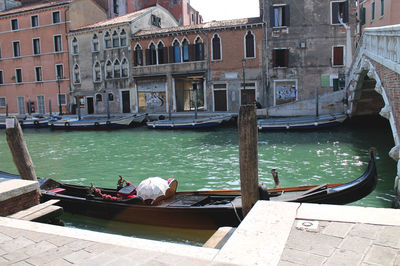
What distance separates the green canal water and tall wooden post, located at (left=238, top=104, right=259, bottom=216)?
4.66ft

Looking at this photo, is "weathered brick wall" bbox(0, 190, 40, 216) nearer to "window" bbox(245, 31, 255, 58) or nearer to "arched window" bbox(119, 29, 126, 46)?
"window" bbox(245, 31, 255, 58)

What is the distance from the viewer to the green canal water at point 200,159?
711 cm

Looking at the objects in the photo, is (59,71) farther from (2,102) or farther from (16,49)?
(2,102)

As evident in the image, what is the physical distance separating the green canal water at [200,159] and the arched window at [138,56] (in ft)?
20.5

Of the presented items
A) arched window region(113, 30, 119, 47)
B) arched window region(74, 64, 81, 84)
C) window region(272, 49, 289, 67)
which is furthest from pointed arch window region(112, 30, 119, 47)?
window region(272, 49, 289, 67)

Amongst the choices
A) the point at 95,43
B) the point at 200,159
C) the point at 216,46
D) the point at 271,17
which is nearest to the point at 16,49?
the point at 95,43

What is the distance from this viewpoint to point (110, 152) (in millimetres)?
12352

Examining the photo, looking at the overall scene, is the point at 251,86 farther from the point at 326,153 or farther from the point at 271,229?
the point at 271,229

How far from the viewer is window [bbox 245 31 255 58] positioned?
62.5ft

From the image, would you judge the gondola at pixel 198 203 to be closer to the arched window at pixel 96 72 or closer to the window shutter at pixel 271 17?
the window shutter at pixel 271 17

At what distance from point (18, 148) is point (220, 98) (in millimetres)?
15154

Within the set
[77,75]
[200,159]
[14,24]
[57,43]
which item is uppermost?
[14,24]

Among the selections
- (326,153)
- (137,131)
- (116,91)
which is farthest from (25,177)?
(116,91)

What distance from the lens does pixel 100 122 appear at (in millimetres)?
19469
